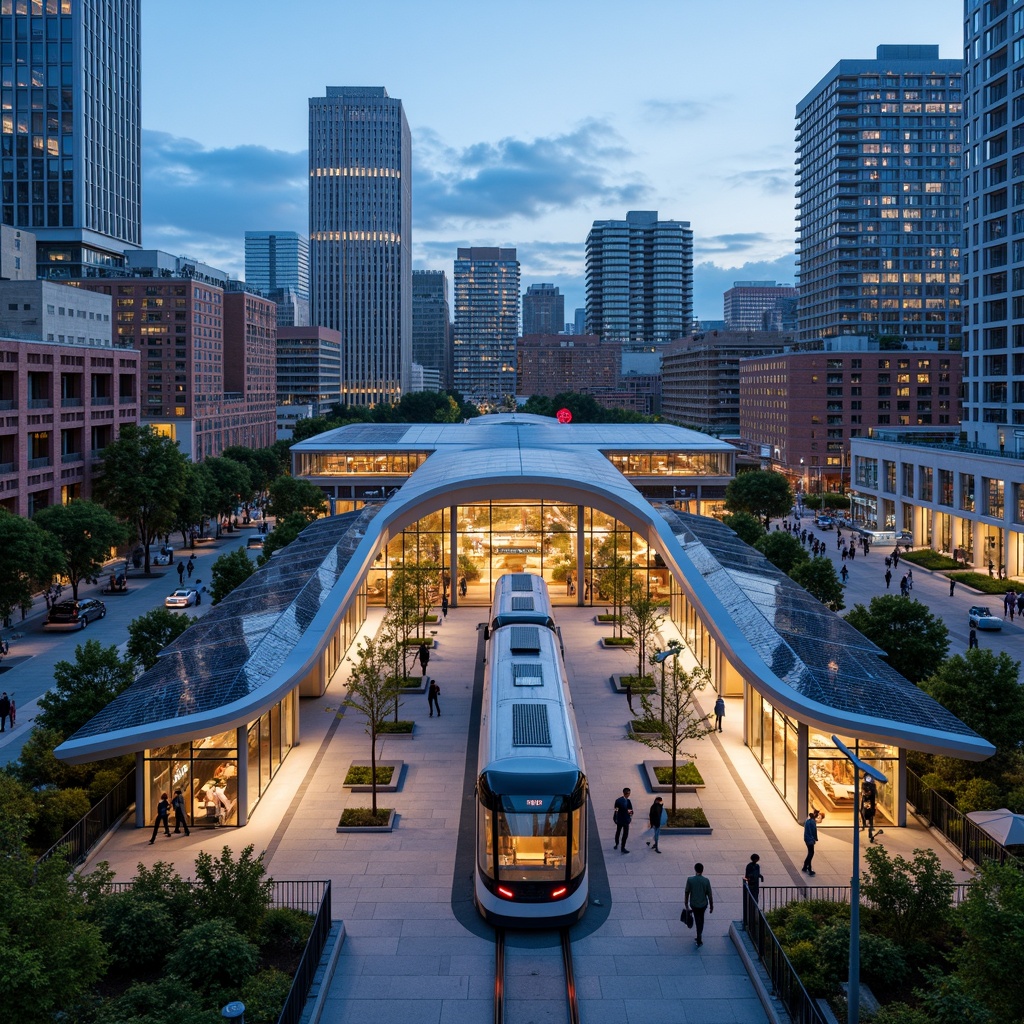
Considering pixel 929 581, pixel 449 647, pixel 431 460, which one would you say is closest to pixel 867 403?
pixel 929 581

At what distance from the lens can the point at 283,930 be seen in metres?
19.4

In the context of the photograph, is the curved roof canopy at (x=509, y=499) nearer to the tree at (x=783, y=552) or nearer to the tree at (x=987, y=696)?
the tree at (x=987, y=696)

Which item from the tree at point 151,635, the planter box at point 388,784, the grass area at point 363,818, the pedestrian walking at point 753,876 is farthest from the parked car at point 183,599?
the pedestrian walking at point 753,876

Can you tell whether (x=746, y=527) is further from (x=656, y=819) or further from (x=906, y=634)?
(x=656, y=819)

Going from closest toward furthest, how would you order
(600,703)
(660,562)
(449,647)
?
(600,703) → (449,647) → (660,562)

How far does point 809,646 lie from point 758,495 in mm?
59436

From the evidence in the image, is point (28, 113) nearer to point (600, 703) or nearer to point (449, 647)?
point (449, 647)

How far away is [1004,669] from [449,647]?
25.4 metres

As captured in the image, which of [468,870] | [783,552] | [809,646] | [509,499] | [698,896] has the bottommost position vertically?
[468,870]

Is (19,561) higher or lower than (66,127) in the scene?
lower

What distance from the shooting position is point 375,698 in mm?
30125

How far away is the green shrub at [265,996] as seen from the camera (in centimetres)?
1606

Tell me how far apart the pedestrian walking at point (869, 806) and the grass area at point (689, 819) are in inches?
160

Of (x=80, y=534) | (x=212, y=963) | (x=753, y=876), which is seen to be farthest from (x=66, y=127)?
(x=753, y=876)
